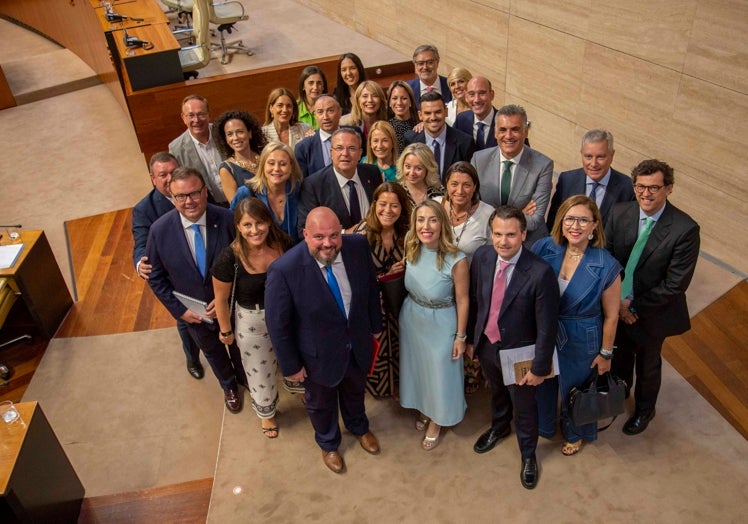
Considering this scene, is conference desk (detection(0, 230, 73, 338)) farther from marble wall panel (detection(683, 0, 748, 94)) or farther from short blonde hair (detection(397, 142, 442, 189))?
marble wall panel (detection(683, 0, 748, 94))

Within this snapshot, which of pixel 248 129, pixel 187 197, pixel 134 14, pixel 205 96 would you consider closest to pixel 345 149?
pixel 248 129

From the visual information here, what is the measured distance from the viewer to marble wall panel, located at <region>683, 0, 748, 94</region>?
446cm

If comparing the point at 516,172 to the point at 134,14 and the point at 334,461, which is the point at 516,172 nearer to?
the point at 334,461

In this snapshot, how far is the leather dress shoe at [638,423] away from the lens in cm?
379

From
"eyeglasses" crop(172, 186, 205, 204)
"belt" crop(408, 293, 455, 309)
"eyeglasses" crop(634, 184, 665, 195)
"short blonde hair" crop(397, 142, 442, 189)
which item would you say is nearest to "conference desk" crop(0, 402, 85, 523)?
"eyeglasses" crop(172, 186, 205, 204)

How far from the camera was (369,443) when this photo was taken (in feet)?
12.6

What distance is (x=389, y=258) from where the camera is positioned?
3.60 meters

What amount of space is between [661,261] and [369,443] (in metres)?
1.90

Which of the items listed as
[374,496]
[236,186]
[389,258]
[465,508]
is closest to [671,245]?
[389,258]

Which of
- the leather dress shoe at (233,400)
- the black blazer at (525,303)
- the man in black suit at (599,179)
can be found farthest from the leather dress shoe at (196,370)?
the man in black suit at (599,179)

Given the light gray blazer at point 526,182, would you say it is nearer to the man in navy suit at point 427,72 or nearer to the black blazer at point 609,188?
the black blazer at point 609,188

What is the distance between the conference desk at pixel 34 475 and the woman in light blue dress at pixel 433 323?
1936mm

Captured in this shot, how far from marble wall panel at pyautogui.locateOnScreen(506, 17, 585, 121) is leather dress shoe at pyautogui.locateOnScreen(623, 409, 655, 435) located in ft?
10.7

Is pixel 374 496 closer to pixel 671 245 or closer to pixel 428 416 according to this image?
pixel 428 416
